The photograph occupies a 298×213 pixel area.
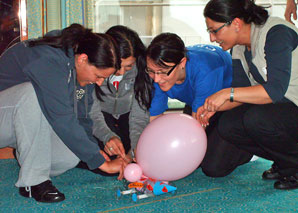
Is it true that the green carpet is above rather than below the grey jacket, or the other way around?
below

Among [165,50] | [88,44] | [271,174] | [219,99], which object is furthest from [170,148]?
[271,174]

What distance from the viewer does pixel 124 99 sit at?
6.19 ft

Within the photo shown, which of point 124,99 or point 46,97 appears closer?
point 46,97

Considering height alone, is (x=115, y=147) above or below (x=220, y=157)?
above

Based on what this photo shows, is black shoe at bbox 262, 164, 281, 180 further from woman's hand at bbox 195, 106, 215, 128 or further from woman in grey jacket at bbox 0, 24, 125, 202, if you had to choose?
woman in grey jacket at bbox 0, 24, 125, 202

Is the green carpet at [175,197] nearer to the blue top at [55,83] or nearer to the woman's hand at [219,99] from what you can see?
the blue top at [55,83]

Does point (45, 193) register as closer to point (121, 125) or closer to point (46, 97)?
point (46, 97)

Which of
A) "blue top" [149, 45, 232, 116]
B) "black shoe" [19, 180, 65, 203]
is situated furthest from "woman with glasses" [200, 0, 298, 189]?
"black shoe" [19, 180, 65, 203]

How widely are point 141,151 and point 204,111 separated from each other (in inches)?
15.1

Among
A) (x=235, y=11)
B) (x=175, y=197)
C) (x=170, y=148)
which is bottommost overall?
(x=175, y=197)

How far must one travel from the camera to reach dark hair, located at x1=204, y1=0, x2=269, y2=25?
1.45 m

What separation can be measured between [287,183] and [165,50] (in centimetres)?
85

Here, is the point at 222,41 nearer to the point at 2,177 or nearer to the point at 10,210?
the point at 10,210

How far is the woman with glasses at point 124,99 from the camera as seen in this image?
5.18ft
